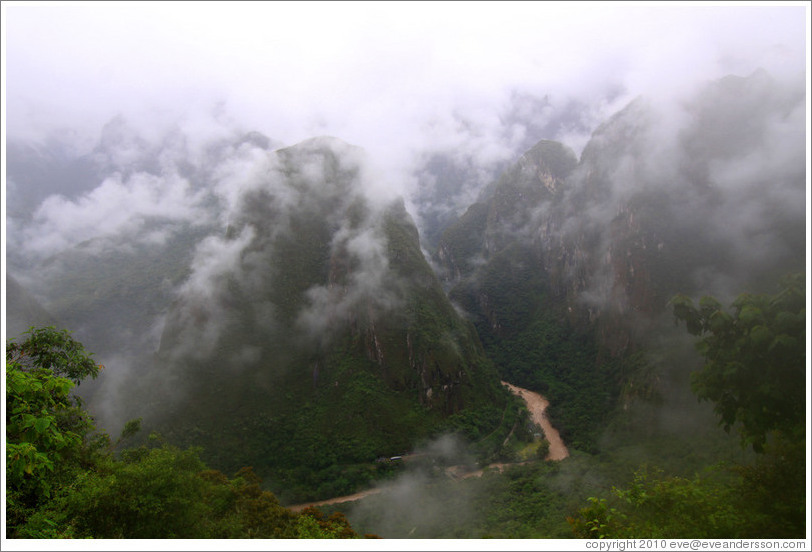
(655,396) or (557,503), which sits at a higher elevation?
(655,396)

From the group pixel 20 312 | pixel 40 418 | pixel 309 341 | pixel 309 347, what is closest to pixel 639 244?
pixel 309 341

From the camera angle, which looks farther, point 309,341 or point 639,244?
point 639,244

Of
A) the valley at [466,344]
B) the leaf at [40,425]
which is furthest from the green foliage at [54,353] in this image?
the leaf at [40,425]

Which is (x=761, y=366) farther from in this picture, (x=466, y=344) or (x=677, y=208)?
(x=677, y=208)

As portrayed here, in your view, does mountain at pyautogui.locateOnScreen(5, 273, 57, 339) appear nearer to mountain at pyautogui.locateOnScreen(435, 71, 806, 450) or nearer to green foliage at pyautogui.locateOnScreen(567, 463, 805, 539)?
green foliage at pyautogui.locateOnScreen(567, 463, 805, 539)

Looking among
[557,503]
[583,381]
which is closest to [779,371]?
[557,503]

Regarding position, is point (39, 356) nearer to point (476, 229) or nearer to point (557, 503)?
point (557, 503)

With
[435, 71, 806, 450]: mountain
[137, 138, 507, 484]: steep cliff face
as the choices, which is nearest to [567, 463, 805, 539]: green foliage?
[435, 71, 806, 450]: mountain
